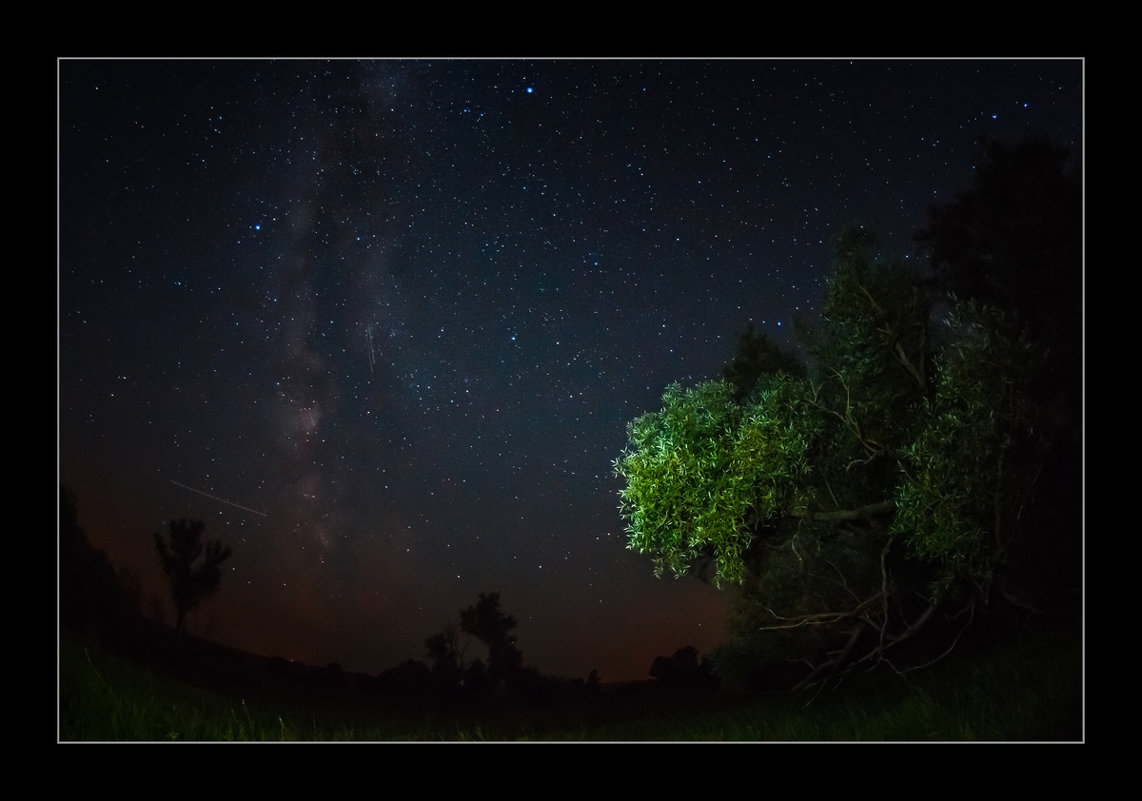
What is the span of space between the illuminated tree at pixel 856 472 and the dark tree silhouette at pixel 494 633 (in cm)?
377

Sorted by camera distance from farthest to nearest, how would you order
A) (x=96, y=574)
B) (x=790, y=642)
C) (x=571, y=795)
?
(x=96, y=574)
(x=790, y=642)
(x=571, y=795)

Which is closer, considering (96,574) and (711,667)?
(711,667)

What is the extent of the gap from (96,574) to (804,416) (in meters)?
11.5

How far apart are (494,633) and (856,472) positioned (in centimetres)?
665

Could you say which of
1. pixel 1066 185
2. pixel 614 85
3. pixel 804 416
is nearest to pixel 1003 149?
pixel 1066 185

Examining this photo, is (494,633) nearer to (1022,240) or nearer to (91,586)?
(91,586)

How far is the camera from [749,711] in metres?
13.5

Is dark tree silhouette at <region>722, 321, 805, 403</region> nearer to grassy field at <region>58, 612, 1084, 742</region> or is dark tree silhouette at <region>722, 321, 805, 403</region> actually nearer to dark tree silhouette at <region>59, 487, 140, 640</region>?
grassy field at <region>58, 612, 1084, 742</region>

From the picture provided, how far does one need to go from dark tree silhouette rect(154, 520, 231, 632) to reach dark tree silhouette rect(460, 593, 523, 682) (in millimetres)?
4034

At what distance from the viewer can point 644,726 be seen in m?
14.3

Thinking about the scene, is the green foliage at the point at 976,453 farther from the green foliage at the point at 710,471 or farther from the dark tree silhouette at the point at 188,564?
the dark tree silhouette at the point at 188,564

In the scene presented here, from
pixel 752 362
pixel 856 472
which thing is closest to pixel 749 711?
pixel 856 472
